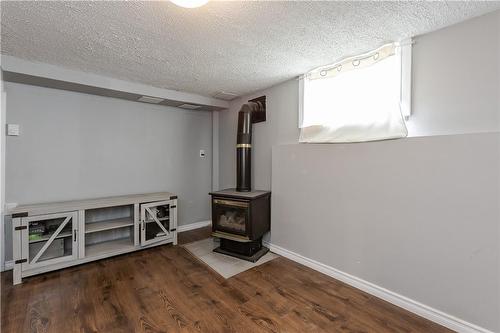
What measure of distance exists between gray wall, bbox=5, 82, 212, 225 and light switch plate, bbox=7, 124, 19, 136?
53 millimetres

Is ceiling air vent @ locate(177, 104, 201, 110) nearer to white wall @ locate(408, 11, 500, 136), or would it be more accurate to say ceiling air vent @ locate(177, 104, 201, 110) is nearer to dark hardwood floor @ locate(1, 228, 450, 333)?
dark hardwood floor @ locate(1, 228, 450, 333)

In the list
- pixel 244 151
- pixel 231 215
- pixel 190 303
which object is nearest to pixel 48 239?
pixel 190 303

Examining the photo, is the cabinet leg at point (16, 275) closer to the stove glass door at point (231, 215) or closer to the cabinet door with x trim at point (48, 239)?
the cabinet door with x trim at point (48, 239)

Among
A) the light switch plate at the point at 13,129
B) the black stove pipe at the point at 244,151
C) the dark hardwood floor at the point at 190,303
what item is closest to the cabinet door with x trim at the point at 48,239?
the dark hardwood floor at the point at 190,303

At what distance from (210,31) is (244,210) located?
6.16 ft

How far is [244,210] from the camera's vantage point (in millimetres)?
2797

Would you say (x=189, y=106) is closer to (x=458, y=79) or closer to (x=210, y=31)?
(x=210, y=31)

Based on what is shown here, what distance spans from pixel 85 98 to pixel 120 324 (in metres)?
2.63

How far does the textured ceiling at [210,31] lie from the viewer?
1.50 metres

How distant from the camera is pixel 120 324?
5.56 ft

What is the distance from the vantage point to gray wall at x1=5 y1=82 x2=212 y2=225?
102 inches

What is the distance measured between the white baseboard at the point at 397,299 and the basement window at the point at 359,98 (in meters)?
1.32

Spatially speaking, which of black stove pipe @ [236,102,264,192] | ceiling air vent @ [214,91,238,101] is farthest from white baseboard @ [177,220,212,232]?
ceiling air vent @ [214,91,238,101]

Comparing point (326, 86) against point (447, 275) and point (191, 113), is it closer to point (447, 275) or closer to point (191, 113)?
point (447, 275)
